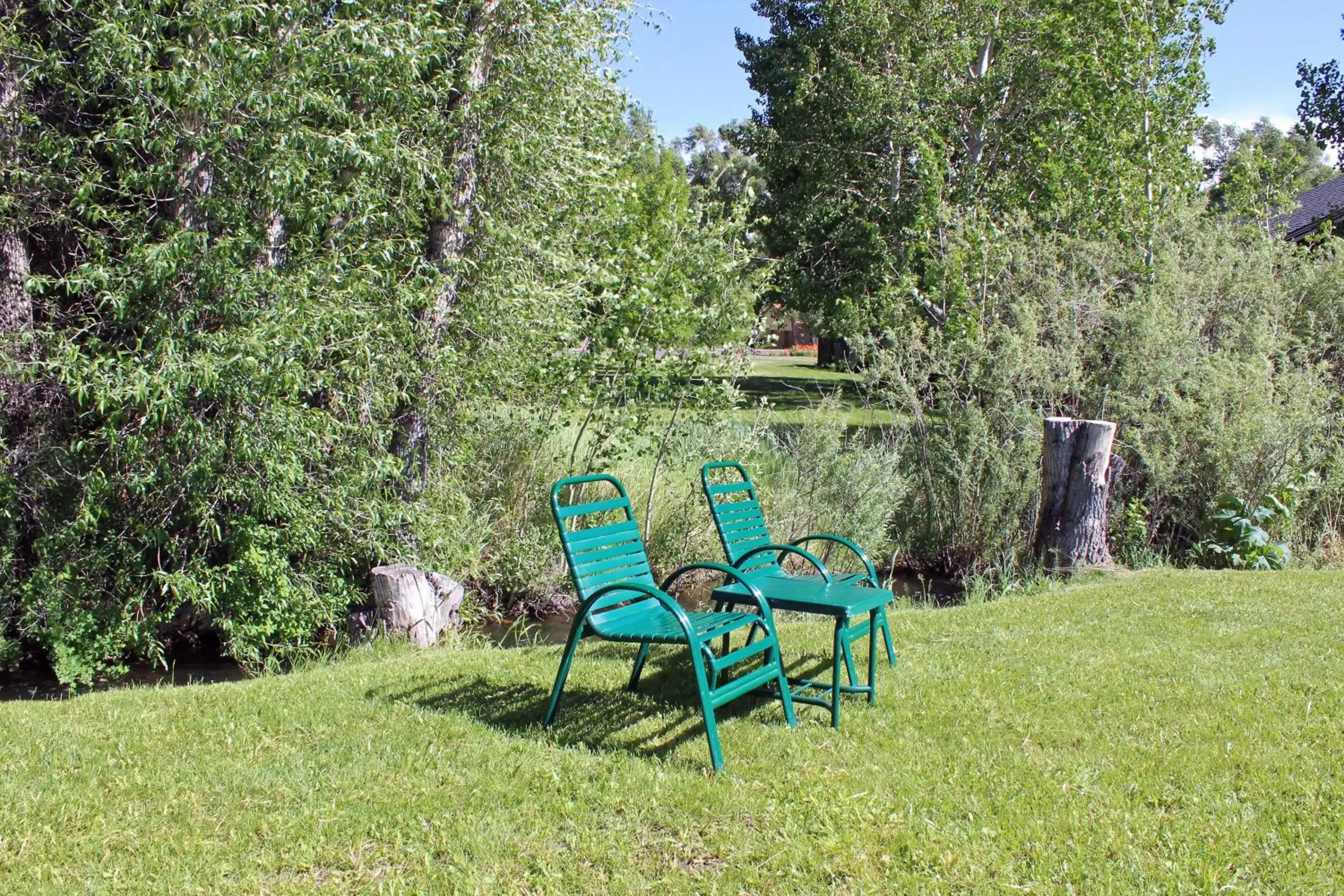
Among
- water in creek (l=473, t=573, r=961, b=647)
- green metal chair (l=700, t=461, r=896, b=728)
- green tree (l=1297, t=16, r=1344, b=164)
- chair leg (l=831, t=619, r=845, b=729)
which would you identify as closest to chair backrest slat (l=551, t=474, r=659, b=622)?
green metal chair (l=700, t=461, r=896, b=728)

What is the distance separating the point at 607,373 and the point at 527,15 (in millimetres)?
2726

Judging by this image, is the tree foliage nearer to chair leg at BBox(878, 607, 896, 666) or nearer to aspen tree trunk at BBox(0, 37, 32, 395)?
aspen tree trunk at BBox(0, 37, 32, 395)

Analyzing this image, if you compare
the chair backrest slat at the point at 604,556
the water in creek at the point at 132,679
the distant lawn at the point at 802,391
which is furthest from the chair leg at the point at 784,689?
the distant lawn at the point at 802,391

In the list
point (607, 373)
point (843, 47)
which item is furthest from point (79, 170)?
point (843, 47)

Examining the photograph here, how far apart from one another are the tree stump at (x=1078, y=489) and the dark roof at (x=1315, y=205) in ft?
60.5

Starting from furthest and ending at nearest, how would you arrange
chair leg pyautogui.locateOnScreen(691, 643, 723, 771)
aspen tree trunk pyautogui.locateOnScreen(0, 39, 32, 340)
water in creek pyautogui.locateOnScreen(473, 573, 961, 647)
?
1. water in creek pyautogui.locateOnScreen(473, 573, 961, 647)
2. aspen tree trunk pyautogui.locateOnScreen(0, 39, 32, 340)
3. chair leg pyautogui.locateOnScreen(691, 643, 723, 771)

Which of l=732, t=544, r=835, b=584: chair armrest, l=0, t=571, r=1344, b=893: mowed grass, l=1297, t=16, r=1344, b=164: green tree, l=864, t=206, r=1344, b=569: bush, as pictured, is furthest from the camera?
l=1297, t=16, r=1344, b=164: green tree

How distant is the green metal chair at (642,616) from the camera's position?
402 centimetres

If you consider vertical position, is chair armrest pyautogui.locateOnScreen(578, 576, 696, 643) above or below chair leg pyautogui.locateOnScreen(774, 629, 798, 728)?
above

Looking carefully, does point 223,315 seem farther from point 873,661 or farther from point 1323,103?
point 1323,103

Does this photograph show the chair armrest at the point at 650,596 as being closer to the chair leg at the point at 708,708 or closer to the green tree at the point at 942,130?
the chair leg at the point at 708,708

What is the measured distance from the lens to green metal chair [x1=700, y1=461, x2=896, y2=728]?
4.46m

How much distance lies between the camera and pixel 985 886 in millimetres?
3059

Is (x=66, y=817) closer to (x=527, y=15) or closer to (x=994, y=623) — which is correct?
(x=994, y=623)
